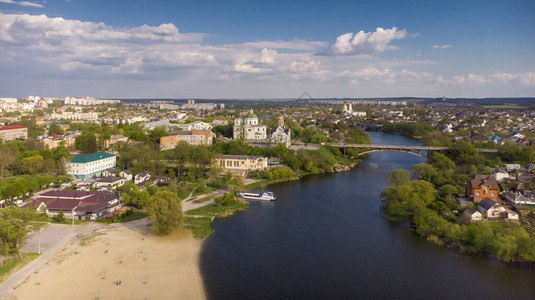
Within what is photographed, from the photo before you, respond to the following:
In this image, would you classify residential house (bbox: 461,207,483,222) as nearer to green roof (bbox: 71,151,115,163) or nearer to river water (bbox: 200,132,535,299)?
river water (bbox: 200,132,535,299)

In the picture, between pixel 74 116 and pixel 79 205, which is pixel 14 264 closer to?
pixel 79 205

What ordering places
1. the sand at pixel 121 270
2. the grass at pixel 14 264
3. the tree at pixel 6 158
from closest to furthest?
the sand at pixel 121 270
the grass at pixel 14 264
the tree at pixel 6 158

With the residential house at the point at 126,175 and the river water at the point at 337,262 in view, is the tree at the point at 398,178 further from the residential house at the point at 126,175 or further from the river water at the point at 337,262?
the residential house at the point at 126,175

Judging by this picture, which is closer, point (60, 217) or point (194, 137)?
point (60, 217)

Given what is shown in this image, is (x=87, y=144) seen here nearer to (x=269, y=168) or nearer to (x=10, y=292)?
(x=269, y=168)

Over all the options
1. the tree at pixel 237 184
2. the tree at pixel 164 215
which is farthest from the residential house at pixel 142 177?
the tree at pixel 164 215

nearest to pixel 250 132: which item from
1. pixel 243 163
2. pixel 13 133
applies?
pixel 243 163
